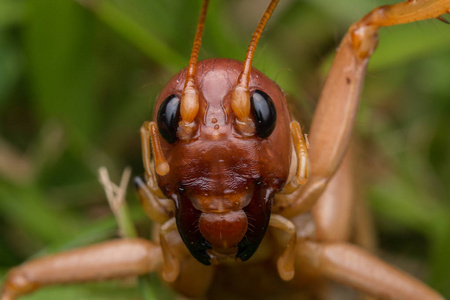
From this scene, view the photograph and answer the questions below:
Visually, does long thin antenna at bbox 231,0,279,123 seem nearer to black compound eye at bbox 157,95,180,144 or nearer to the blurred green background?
black compound eye at bbox 157,95,180,144

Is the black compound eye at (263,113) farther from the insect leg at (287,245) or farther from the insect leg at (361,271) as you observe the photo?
the insect leg at (361,271)

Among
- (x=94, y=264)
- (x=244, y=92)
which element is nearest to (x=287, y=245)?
(x=244, y=92)

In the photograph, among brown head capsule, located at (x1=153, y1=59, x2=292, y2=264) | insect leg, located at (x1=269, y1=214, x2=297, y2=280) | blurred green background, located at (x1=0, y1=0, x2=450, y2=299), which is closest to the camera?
brown head capsule, located at (x1=153, y1=59, x2=292, y2=264)

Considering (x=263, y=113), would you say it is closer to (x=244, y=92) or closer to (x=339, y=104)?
(x=244, y=92)

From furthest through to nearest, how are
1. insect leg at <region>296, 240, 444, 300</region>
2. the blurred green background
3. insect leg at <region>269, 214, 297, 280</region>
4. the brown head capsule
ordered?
the blurred green background → insect leg at <region>296, 240, 444, 300</region> → insect leg at <region>269, 214, 297, 280</region> → the brown head capsule

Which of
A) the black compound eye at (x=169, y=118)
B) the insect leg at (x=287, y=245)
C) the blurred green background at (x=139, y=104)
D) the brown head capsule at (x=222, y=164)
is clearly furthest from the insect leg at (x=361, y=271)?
the black compound eye at (x=169, y=118)

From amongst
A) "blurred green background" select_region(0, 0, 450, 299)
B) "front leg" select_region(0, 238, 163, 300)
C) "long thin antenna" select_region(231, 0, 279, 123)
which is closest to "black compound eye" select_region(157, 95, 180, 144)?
"long thin antenna" select_region(231, 0, 279, 123)
